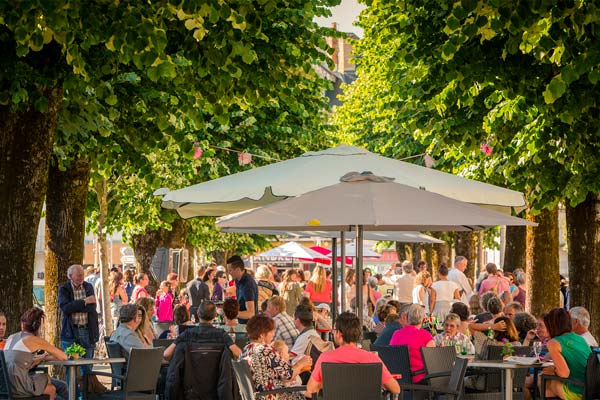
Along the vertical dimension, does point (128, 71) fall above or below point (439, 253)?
above

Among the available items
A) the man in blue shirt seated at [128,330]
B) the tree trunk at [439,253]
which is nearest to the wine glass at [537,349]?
the man in blue shirt seated at [128,330]

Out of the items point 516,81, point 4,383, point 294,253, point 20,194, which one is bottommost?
point 4,383

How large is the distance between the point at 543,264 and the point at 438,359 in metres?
9.28

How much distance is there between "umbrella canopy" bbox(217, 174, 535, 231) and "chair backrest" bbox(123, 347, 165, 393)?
63.5 inches

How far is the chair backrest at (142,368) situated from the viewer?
11.4 meters

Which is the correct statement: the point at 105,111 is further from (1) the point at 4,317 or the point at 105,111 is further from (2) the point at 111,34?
(2) the point at 111,34

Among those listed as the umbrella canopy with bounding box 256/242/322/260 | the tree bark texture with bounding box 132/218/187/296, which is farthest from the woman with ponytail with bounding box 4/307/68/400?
the umbrella canopy with bounding box 256/242/322/260

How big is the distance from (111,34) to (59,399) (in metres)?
4.25

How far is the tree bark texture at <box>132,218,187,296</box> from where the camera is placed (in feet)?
111

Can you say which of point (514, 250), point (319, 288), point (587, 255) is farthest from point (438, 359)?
point (514, 250)

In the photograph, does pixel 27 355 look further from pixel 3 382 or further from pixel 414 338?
pixel 414 338

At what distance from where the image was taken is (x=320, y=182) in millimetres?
12570

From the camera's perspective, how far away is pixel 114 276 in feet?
80.1

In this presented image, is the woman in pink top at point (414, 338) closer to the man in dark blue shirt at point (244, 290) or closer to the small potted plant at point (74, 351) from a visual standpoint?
the small potted plant at point (74, 351)
